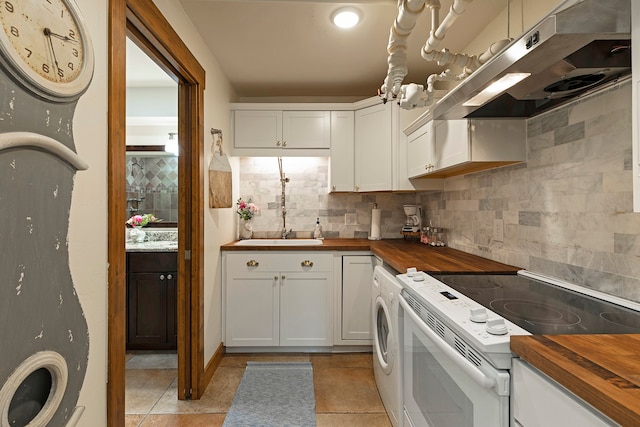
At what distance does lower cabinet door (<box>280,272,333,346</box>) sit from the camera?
2547 mm

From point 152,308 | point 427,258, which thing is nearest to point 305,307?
point 427,258

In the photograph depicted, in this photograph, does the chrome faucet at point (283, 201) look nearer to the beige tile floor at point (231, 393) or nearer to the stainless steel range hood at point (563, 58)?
the beige tile floor at point (231, 393)

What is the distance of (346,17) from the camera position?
1.85 metres

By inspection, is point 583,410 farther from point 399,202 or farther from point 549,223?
point 399,202

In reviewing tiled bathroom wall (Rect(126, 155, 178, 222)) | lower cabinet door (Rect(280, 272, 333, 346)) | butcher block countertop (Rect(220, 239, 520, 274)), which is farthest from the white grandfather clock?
tiled bathroom wall (Rect(126, 155, 178, 222))

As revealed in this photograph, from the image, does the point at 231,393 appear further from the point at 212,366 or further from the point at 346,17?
the point at 346,17

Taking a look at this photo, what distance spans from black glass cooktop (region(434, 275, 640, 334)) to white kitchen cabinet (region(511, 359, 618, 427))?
161 mm

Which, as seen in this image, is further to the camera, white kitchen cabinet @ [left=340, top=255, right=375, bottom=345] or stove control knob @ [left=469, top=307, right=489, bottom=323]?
white kitchen cabinet @ [left=340, top=255, right=375, bottom=345]

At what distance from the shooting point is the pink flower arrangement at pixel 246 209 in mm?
2967

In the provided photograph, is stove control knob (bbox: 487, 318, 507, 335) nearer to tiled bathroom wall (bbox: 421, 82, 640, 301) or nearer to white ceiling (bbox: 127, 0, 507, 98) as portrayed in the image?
tiled bathroom wall (bbox: 421, 82, 640, 301)

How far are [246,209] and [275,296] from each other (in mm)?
951

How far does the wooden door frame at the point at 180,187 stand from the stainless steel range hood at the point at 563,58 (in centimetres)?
135

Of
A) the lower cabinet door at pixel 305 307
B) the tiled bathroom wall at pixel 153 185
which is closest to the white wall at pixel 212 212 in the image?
the lower cabinet door at pixel 305 307

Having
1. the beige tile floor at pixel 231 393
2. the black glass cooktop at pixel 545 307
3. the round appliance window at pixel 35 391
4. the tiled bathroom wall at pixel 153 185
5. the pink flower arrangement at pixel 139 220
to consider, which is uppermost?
the tiled bathroom wall at pixel 153 185
